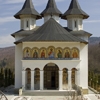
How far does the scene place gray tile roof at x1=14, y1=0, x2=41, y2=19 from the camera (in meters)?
28.4

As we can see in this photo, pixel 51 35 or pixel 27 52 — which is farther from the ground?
pixel 51 35

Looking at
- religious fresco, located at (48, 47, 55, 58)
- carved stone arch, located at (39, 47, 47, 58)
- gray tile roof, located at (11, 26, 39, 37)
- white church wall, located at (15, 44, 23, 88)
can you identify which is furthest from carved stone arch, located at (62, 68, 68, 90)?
gray tile roof, located at (11, 26, 39, 37)

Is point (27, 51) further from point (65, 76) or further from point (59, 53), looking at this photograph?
point (65, 76)

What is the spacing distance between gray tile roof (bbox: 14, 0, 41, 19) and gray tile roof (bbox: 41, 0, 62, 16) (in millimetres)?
1318

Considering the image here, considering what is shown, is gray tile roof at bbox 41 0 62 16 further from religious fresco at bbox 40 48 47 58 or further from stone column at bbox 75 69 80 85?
stone column at bbox 75 69 80 85

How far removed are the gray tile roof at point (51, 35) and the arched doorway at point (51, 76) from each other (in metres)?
3.35

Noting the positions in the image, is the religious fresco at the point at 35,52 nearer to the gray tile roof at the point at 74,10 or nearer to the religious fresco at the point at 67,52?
the religious fresco at the point at 67,52

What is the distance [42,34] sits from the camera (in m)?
25.6

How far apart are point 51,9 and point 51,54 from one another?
24.4 feet

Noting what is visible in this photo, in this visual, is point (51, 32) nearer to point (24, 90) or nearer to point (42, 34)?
point (42, 34)

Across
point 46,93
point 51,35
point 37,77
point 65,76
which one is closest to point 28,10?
point 51,35

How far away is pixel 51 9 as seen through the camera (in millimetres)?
30531

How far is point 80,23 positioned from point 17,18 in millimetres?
6948

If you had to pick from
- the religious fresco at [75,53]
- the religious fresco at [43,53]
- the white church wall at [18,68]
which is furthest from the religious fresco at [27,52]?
the religious fresco at [75,53]
